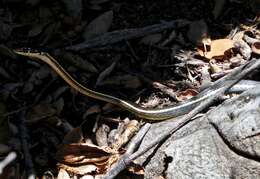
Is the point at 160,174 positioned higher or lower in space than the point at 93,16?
lower

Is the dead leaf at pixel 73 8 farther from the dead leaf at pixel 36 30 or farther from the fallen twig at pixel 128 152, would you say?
the fallen twig at pixel 128 152

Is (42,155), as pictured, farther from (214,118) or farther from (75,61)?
(214,118)

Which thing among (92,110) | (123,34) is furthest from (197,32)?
(92,110)

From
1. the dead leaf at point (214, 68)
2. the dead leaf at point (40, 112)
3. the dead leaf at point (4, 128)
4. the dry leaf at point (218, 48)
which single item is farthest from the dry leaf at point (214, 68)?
the dead leaf at point (4, 128)

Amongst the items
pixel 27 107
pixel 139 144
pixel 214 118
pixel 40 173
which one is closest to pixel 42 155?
pixel 40 173

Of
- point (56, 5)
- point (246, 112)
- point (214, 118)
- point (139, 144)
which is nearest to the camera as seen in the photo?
point (246, 112)

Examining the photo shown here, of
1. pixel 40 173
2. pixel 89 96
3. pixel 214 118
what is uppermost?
pixel 214 118

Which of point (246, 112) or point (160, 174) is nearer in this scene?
point (246, 112)
